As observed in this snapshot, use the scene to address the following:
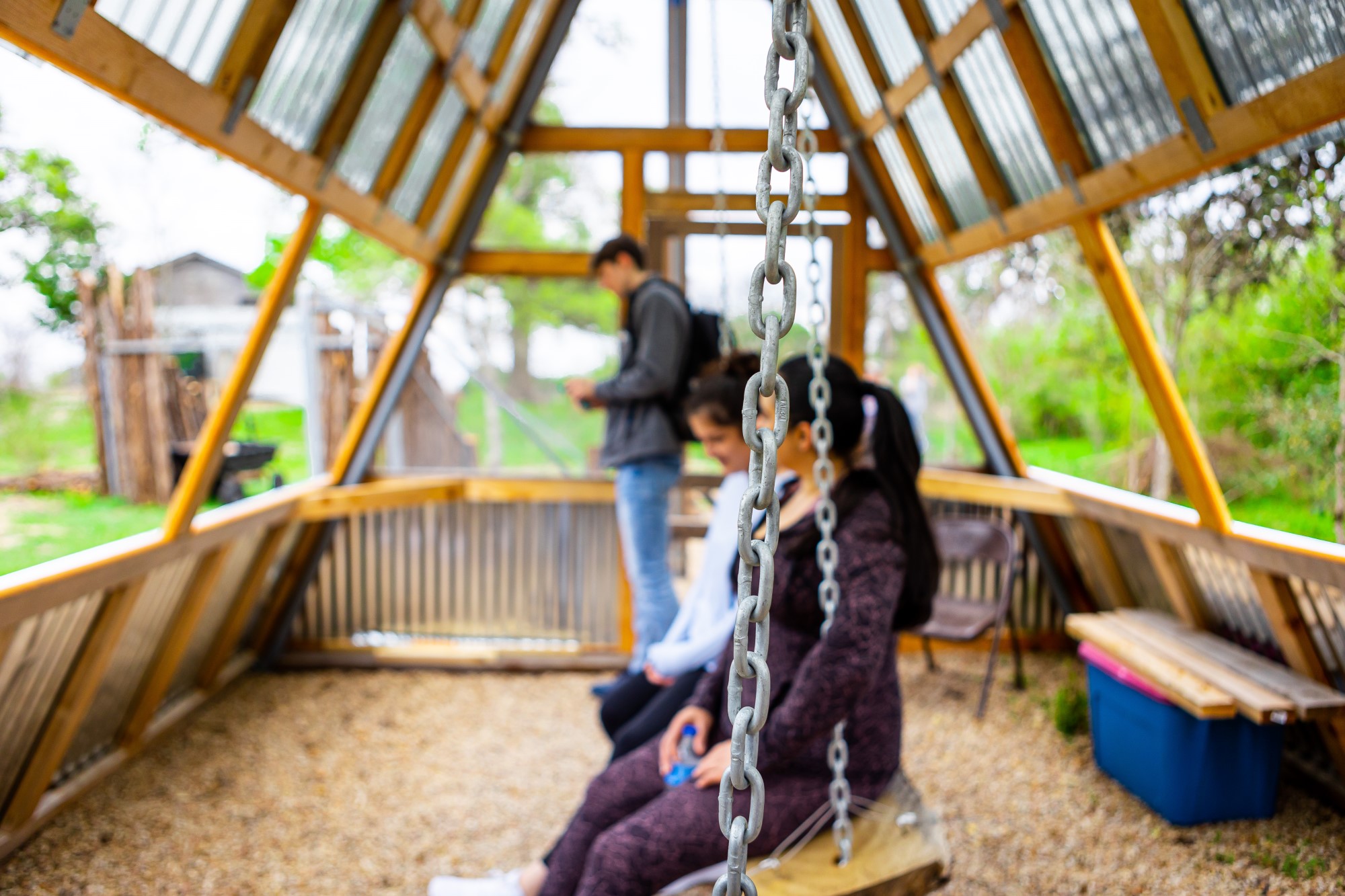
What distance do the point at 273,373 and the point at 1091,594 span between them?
13.3 ft

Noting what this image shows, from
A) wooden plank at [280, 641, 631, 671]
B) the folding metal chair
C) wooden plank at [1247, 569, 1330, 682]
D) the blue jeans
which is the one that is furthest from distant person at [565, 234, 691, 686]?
wooden plank at [1247, 569, 1330, 682]

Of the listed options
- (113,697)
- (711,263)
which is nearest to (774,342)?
(113,697)

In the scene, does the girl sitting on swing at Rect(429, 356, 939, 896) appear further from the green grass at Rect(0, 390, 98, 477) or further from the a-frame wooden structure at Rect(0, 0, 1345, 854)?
the green grass at Rect(0, 390, 98, 477)

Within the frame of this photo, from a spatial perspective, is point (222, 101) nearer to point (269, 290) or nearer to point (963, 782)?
point (269, 290)

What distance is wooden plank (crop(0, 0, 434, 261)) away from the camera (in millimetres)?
1599

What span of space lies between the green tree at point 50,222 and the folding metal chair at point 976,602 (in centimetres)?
344

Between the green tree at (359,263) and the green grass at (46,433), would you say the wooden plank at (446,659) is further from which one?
the green tree at (359,263)

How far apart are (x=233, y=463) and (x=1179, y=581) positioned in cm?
387

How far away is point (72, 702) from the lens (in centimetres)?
275

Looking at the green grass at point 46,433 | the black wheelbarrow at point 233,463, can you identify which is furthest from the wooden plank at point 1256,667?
the green grass at point 46,433

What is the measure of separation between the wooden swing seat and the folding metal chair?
2072 mm

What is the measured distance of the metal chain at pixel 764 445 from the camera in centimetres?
83

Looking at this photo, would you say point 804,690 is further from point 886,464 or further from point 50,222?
point 50,222

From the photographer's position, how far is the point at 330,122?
2.74 meters
